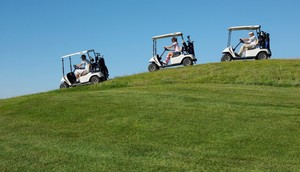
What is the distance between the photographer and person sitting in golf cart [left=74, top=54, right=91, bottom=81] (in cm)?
2642

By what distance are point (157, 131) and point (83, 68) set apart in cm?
1686

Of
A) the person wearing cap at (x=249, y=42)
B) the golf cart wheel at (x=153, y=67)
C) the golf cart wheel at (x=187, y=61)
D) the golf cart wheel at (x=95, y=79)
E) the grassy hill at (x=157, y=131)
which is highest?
the person wearing cap at (x=249, y=42)

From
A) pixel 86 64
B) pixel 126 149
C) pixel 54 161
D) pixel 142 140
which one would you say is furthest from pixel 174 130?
pixel 86 64

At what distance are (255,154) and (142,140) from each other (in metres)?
2.51

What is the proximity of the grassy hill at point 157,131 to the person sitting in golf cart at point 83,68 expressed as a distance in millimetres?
10083

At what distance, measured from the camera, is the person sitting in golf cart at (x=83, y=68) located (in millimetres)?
26422

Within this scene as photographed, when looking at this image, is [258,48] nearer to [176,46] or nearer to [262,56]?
[262,56]

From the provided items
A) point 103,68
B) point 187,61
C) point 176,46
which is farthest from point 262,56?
point 103,68

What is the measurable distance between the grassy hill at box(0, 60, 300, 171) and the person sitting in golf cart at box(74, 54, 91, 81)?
1008 cm

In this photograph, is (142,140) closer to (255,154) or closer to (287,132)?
(255,154)

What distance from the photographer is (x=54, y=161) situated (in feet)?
27.1

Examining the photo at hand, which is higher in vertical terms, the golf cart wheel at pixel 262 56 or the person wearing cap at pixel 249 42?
the person wearing cap at pixel 249 42

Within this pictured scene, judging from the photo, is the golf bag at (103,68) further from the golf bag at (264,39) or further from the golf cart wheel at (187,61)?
the golf bag at (264,39)

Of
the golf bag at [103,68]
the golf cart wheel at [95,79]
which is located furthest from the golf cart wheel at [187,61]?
the golf cart wheel at [95,79]
